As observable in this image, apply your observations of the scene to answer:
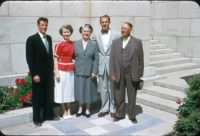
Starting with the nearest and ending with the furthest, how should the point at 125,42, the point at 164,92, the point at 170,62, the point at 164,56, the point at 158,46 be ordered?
1. the point at 125,42
2. the point at 164,92
3. the point at 170,62
4. the point at 164,56
5. the point at 158,46

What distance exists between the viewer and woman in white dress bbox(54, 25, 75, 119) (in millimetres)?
6270

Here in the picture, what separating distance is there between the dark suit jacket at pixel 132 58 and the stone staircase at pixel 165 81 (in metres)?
1.61

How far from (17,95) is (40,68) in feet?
3.42

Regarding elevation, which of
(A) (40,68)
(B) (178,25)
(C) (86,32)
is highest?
(B) (178,25)

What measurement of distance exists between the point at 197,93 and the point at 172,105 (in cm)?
150

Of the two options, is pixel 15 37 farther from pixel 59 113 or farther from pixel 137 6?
pixel 137 6

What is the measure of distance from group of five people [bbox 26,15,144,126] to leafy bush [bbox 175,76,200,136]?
3.22ft

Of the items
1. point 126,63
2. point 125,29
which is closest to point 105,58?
point 126,63

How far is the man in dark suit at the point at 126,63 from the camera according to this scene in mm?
6074

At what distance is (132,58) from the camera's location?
19.9ft

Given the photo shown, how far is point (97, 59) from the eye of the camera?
256 inches

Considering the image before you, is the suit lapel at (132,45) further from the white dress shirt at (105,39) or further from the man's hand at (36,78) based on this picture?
the man's hand at (36,78)

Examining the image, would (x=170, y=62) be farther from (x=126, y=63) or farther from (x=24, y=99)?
(x=24, y=99)

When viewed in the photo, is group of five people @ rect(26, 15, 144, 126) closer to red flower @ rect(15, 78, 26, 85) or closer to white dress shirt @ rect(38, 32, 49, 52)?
white dress shirt @ rect(38, 32, 49, 52)
